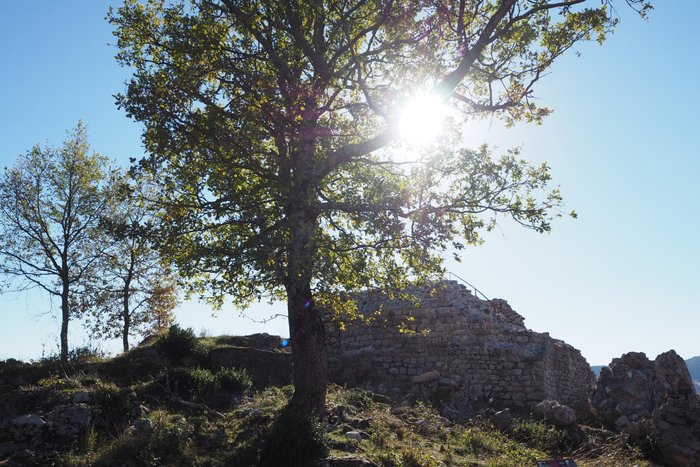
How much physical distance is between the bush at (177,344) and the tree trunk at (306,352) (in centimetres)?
617

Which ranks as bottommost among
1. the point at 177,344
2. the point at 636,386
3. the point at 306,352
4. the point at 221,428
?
the point at 636,386

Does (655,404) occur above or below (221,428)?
below

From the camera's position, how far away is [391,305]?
1984 cm

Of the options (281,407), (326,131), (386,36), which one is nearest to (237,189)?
(326,131)

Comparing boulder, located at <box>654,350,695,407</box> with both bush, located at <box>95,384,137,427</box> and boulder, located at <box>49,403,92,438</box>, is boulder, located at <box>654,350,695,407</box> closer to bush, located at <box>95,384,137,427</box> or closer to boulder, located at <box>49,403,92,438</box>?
bush, located at <box>95,384,137,427</box>

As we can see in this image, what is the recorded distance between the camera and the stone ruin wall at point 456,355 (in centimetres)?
1764

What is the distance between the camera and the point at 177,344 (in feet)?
54.6

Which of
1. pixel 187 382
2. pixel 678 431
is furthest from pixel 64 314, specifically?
pixel 678 431

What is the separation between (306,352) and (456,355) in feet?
27.2

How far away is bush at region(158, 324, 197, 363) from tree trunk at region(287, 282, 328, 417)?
6.17 m

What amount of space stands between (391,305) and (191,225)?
31.9 feet

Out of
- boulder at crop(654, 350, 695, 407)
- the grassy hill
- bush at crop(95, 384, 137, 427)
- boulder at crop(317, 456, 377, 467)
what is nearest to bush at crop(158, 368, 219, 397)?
the grassy hill

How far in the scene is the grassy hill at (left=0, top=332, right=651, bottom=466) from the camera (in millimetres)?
9547

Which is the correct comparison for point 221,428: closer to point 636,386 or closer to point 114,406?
point 114,406
